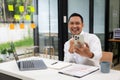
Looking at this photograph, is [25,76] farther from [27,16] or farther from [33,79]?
[27,16]

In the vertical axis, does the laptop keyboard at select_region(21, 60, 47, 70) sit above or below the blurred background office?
below

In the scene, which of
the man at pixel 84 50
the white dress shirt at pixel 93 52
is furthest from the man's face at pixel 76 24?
the white dress shirt at pixel 93 52

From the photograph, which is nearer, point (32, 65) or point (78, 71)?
point (78, 71)

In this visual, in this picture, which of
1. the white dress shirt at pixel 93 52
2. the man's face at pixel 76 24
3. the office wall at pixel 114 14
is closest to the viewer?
the white dress shirt at pixel 93 52

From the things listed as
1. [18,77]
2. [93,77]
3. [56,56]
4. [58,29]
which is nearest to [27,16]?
[58,29]

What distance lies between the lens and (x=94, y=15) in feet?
15.7

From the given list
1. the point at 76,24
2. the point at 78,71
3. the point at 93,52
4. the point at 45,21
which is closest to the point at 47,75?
the point at 78,71

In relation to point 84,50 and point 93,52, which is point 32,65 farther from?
point 93,52

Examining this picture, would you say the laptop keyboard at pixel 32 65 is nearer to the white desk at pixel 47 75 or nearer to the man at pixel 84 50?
the white desk at pixel 47 75

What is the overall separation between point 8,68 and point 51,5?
2.11 m

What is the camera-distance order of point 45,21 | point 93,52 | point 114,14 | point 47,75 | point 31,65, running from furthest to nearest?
1. point 114,14
2. point 45,21
3. point 93,52
4. point 31,65
5. point 47,75

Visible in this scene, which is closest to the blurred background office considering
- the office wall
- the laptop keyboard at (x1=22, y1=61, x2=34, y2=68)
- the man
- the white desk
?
the office wall

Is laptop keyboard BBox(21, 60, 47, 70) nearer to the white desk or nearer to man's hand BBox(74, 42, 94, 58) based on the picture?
the white desk

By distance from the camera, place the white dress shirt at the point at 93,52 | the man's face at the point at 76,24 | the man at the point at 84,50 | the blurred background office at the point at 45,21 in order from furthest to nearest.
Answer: the blurred background office at the point at 45,21 < the man's face at the point at 76,24 < the white dress shirt at the point at 93,52 < the man at the point at 84,50
